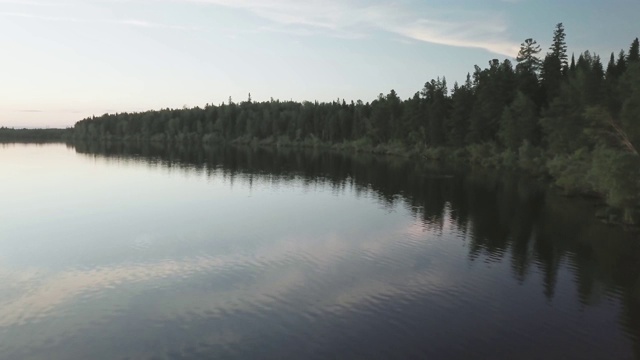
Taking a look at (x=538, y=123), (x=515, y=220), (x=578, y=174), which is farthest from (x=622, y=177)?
(x=538, y=123)

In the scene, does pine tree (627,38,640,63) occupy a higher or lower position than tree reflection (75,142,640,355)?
higher

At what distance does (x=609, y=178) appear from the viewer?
148 ft

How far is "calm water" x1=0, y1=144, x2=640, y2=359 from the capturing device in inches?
896

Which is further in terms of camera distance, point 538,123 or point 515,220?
point 538,123

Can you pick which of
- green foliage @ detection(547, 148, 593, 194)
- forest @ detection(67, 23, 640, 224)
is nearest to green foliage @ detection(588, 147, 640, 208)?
forest @ detection(67, 23, 640, 224)

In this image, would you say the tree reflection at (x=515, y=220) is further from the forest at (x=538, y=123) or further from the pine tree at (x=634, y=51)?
the pine tree at (x=634, y=51)

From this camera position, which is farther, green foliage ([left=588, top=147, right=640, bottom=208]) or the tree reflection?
green foliage ([left=588, top=147, right=640, bottom=208])

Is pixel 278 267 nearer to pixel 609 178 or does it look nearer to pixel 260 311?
pixel 260 311

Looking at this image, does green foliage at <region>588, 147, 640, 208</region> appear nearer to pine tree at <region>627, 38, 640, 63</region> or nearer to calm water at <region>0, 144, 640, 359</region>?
calm water at <region>0, 144, 640, 359</region>

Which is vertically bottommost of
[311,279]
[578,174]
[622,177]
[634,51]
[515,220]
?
[311,279]

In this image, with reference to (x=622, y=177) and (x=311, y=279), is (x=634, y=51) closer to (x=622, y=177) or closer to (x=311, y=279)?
(x=622, y=177)

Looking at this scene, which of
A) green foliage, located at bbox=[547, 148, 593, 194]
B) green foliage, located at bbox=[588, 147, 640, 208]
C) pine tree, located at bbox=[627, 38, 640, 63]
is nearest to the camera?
green foliage, located at bbox=[588, 147, 640, 208]

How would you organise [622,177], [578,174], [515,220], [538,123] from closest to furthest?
[622,177] < [515,220] < [578,174] < [538,123]

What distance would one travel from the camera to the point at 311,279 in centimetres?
3147
